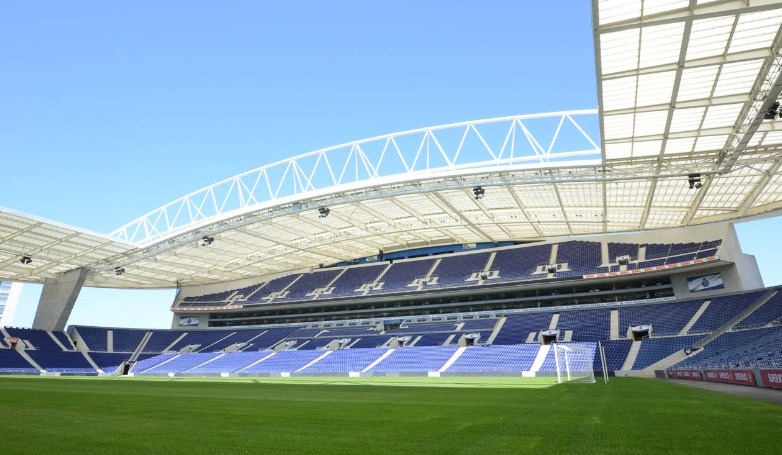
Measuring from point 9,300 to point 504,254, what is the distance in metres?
121

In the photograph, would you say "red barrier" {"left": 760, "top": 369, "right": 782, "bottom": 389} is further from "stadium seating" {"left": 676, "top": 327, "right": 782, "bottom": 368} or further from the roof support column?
the roof support column

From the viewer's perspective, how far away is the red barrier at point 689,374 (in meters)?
23.4

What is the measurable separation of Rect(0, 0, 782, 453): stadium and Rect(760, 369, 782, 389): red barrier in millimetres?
A: 94

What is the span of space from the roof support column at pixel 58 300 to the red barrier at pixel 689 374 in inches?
2119

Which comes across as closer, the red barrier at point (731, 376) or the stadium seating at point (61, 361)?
the red barrier at point (731, 376)

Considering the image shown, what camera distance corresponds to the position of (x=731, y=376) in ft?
61.9

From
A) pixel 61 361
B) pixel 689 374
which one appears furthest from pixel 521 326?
pixel 61 361

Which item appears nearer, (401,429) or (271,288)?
(401,429)

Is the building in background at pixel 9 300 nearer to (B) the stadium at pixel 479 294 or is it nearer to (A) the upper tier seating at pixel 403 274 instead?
(B) the stadium at pixel 479 294

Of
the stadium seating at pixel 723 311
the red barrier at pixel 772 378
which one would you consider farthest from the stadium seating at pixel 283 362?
the red barrier at pixel 772 378

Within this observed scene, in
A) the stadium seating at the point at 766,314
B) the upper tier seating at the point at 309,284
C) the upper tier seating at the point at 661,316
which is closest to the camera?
the stadium seating at the point at 766,314

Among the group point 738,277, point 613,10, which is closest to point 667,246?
point 738,277

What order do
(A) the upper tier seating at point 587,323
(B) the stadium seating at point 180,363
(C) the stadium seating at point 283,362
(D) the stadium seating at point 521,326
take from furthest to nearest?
1. (B) the stadium seating at point 180,363
2. (D) the stadium seating at point 521,326
3. (C) the stadium seating at point 283,362
4. (A) the upper tier seating at point 587,323

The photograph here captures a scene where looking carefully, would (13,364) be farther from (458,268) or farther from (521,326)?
(521,326)
